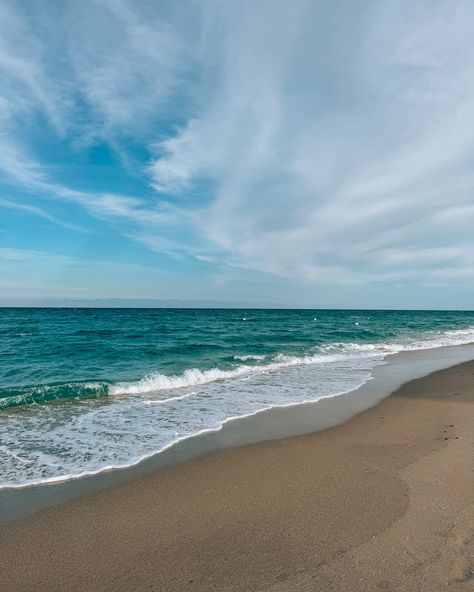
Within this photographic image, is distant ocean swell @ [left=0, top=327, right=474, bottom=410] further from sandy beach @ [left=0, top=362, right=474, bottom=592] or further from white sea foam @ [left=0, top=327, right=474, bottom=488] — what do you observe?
sandy beach @ [left=0, top=362, right=474, bottom=592]

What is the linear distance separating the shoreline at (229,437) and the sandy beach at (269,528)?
10.4 inches

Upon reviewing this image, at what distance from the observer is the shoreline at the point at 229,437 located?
4770 mm

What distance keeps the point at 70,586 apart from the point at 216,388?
9.11 metres

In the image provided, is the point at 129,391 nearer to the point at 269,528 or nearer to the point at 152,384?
the point at 152,384

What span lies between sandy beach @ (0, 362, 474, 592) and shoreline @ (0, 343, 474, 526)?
0.27 meters

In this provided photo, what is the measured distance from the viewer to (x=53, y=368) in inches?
595

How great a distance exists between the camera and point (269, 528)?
3.88m

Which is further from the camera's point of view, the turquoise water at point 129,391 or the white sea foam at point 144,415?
the turquoise water at point 129,391

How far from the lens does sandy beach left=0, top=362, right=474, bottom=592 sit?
3.15 meters

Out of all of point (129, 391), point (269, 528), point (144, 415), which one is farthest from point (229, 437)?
point (129, 391)

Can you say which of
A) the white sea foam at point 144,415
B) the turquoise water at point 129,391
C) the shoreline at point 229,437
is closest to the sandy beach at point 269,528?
the shoreline at point 229,437

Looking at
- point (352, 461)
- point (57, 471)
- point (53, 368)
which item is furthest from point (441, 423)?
point (53, 368)

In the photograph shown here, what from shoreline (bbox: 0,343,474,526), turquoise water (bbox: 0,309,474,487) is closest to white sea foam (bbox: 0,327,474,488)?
turquoise water (bbox: 0,309,474,487)

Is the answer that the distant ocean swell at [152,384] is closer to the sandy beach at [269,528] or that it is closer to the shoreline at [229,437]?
the shoreline at [229,437]
